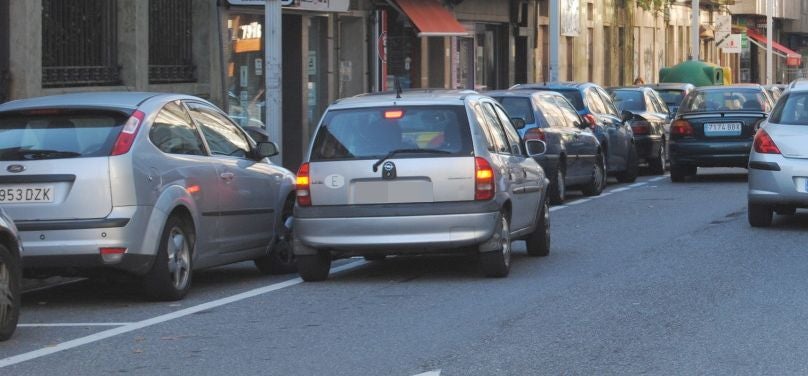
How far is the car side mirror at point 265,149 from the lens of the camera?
43.1ft

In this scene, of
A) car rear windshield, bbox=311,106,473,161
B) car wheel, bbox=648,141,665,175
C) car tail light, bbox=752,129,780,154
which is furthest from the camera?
car wheel, bbox=648,141,665,175

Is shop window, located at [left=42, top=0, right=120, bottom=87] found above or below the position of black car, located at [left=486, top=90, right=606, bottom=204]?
above

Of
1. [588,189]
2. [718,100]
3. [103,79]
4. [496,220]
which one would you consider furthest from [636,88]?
[496,220]

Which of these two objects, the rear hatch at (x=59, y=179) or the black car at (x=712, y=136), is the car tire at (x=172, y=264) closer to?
the rear hatch at (x=59, y=179)

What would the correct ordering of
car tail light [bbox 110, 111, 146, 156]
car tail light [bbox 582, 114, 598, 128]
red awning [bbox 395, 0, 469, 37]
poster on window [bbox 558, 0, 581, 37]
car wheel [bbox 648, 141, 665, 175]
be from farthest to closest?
1. poster on window [bbox 558, 0, 581, 37]
2. red awning [bbox 395, 0, 469, 37]
3. car wheel [bbox 648, 141, 665, 175]
4. car tail light [bbox 582, 114, 598, 128]
5. car tail light [bbox 110, 111, 146, 156]

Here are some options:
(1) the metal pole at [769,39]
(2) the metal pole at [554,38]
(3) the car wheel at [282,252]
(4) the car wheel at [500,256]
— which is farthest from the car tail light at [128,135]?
(1) the metal pole at [769,39]

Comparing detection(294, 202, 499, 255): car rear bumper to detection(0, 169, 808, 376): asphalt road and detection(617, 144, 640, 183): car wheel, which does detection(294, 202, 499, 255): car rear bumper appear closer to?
detection(0, 169, 808, 376): asphalt road

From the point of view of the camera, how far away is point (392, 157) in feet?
39.9

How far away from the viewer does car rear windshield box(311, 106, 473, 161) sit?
40.2 feet

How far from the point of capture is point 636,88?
29.4 metres

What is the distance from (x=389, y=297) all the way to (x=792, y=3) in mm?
72709

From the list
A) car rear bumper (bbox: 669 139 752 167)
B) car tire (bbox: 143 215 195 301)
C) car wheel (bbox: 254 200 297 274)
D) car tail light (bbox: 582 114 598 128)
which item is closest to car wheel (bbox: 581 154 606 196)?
car tail light (bbox: 582 114 598 128)

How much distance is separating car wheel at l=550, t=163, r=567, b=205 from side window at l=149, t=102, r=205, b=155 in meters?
9.39

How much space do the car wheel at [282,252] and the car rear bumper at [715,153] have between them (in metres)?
12.4
